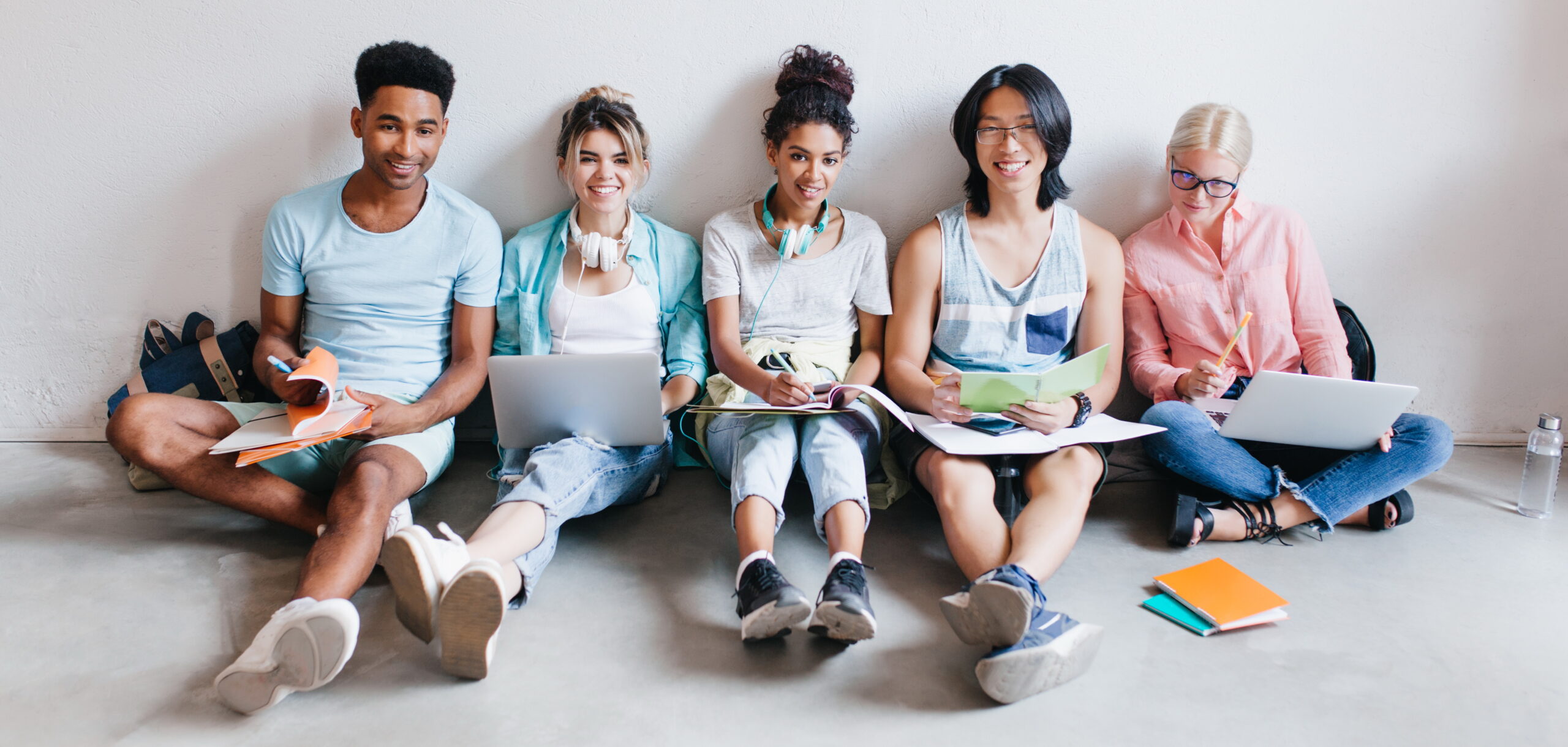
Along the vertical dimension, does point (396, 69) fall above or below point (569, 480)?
above

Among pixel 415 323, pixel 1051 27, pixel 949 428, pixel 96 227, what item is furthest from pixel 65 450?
pixel 1051 27

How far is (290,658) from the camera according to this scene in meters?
1.53

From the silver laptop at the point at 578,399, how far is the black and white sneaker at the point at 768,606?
20.9 inches

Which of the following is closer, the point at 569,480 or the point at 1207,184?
the point at 569,480

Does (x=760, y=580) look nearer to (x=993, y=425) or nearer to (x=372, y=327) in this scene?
(x=993, y=425)

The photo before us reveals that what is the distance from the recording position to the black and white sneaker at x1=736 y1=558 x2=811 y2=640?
1.67 meters

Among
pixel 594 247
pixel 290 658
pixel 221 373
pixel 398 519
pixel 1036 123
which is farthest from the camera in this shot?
pixel 221 373

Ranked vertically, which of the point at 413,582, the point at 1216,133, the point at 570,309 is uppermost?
the point at 1216,133

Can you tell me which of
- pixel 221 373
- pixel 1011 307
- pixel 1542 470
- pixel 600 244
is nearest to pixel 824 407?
pixel 1011 307

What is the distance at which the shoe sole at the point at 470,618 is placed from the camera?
1555mm

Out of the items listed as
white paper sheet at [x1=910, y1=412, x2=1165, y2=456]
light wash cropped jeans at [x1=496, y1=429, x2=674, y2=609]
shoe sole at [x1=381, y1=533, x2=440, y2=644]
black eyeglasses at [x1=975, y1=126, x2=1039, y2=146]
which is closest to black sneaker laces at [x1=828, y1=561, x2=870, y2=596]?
white paper sheet at [x1=910, y1=412, x2=1165, y2=456]

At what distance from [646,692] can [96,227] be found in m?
2.44

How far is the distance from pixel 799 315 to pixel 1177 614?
47.7 inches

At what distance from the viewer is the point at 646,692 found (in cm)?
161
